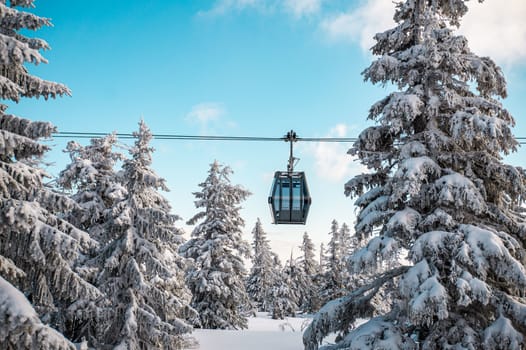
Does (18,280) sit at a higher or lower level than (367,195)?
lower

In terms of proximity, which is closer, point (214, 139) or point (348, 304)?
point (348, 304)

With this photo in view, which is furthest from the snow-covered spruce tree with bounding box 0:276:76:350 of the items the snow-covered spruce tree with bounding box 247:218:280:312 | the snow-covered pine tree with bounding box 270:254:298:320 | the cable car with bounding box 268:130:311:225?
the snow-covered spruce tree with bounding box 247:218:280:312

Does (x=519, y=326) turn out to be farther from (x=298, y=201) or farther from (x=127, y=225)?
(x=127, y=225)

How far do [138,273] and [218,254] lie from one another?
11233mm

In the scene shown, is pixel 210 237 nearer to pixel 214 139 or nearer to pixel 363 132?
pixel 214 139

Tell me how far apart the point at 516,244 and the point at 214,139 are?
808cm

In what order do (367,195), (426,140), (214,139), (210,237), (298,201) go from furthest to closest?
(210,237) < (214,139) < (298,201) < (367,195) < (426,140)

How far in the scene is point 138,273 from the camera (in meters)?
15.7

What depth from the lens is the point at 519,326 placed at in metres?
8.61

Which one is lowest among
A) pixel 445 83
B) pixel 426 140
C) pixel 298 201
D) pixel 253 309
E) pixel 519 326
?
pixel 253 309

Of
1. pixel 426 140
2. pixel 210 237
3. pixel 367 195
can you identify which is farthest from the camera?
pixel 210 237

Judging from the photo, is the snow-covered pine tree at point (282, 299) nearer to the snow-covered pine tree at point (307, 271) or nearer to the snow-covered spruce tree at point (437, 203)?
the snow-covered pine tree at point (307, 271)

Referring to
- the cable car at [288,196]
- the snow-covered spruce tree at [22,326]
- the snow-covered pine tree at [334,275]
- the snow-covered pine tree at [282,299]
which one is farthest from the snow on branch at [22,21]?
the snow-covered pine tree at [282,299]

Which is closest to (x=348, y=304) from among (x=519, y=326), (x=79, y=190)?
(x=519, y=326)
